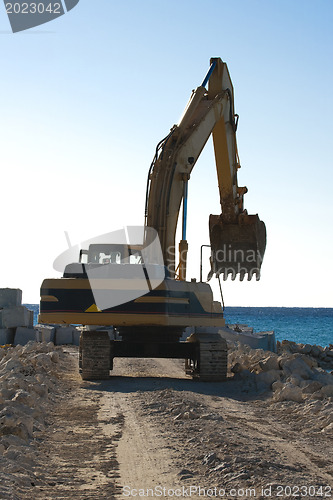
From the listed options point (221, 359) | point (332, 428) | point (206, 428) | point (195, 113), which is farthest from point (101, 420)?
point (195, 113)

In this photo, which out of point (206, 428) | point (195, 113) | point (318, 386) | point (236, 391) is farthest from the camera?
point (195, 113)

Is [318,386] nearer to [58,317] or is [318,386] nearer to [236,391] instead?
[236,391]

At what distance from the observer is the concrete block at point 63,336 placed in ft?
85.8

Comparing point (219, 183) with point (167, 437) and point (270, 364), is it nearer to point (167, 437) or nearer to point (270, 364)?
point (270, 364)

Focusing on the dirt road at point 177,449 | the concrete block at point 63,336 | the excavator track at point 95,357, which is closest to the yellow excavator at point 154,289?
the excavator track at point 95,357

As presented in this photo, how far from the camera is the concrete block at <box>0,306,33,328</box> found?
21953mm

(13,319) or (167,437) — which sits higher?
(13,319)

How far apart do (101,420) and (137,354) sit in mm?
5029

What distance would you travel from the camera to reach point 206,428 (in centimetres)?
759

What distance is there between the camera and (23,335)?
75.8 feet

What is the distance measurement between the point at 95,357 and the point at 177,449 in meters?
6.53

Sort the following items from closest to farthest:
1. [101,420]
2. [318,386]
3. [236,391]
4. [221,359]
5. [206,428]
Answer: [206,428] < [101,420] < [318,386] < [236,391] < [221,359]

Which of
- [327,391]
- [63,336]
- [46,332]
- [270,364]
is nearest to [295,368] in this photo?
[270,364]

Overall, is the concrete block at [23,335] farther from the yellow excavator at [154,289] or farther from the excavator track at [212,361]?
the excavator track at [212,361]
